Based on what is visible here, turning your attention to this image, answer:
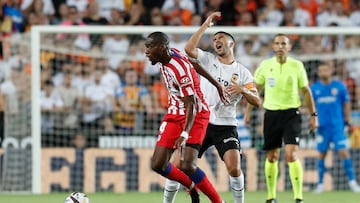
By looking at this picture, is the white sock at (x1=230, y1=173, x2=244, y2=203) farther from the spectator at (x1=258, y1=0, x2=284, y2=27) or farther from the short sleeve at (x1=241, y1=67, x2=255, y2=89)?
the spectator at (x1=258, y1=0, x2=284, y2=27)

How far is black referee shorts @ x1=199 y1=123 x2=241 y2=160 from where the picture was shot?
10086 mm

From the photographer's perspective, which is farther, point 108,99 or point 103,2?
point 103,2

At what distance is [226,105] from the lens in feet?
33.4

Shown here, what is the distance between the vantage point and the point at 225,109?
10242 millimetres

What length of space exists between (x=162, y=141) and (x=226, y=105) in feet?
3.23

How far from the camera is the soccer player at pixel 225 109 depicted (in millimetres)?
9953

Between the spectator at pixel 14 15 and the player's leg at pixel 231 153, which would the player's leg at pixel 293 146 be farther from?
the spectator at pixel 14 15

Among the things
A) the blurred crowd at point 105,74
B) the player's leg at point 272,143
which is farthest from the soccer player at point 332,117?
the player's leg at point 272,143

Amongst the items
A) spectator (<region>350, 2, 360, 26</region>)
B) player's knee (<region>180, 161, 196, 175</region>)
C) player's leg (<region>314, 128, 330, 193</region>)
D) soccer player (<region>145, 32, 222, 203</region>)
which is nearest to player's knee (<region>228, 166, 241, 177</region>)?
soccer player (<region>145, 32, 222, 203</region>)

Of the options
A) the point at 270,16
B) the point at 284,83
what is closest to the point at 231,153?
the point at 284,83

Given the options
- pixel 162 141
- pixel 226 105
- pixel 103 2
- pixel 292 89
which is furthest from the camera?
pixel 103 2

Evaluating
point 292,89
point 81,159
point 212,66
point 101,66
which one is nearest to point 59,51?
point 101,66

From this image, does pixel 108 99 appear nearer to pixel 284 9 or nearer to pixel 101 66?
pixel 101 66

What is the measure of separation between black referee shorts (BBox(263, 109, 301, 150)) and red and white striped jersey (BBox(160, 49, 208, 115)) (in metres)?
2.75
